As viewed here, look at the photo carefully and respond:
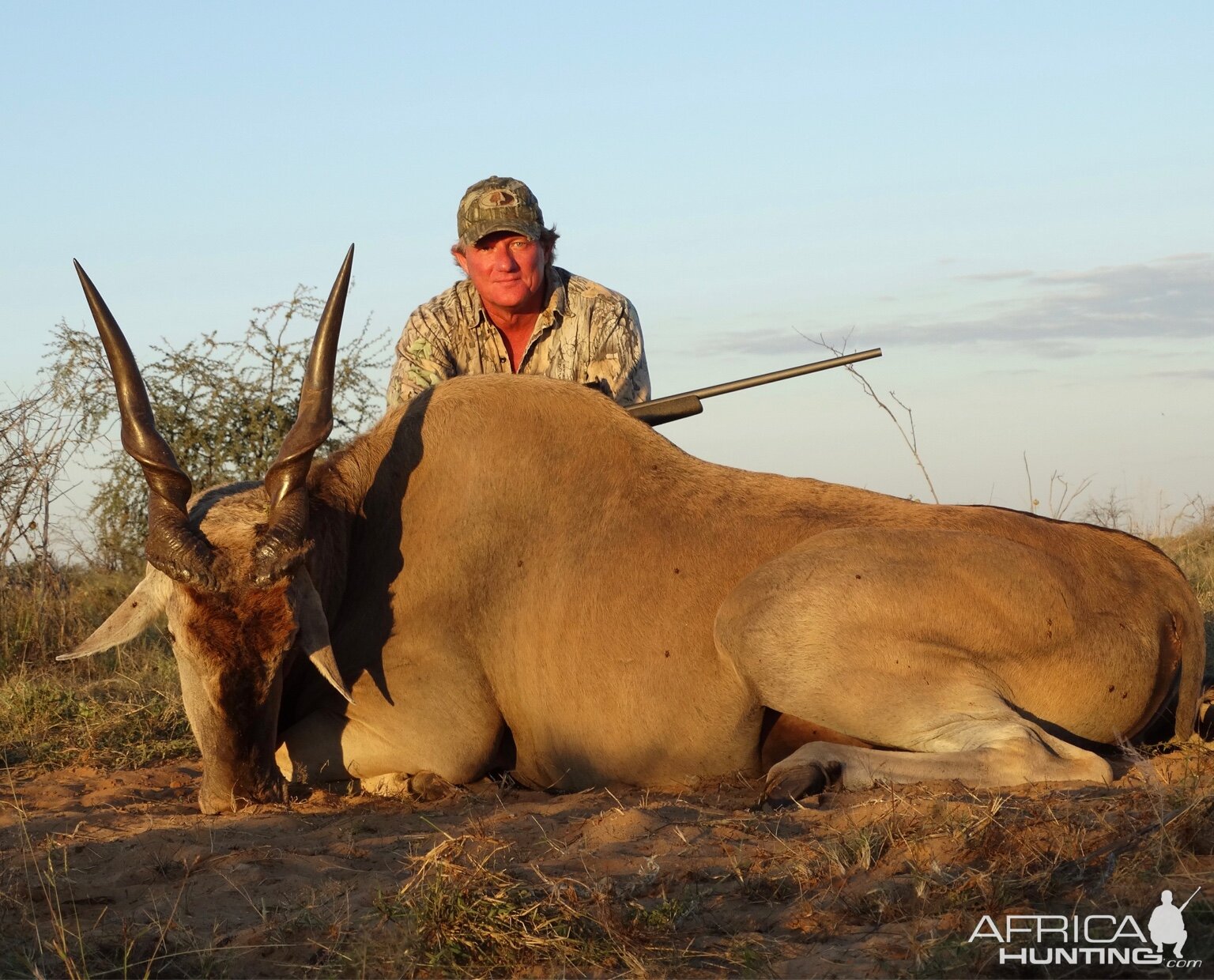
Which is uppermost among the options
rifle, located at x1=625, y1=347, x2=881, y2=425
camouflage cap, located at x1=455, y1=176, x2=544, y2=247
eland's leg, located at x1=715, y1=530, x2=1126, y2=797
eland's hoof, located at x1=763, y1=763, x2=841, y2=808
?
camouflage cap, located at x1=455, y1=176, x2=544, y2=247

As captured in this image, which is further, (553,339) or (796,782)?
(553,339)

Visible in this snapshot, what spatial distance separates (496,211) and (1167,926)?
6.12 metres

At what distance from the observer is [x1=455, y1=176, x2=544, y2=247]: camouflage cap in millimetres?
8477

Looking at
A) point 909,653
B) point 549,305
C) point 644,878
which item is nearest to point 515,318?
point 549,305

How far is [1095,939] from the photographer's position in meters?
3.40

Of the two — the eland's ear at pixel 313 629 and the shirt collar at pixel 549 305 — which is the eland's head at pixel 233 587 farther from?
the shirt collar at pixel 549 305

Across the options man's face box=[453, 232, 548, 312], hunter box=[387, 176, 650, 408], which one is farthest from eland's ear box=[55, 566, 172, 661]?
man's face box=[453, 232, 548, 312]

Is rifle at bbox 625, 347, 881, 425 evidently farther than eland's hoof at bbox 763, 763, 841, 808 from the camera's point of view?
Yes

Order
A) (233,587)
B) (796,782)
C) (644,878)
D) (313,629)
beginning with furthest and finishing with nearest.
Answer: (313,629), (233,587), (796,782), (644,878)

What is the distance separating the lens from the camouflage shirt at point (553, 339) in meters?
8.78

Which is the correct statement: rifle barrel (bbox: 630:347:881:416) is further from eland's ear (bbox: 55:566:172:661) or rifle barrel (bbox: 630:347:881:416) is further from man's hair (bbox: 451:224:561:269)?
eland's ear (bbox: 55:566:172:661)

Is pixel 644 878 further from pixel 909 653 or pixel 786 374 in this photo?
pixel 786 374

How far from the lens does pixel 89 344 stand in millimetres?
11844

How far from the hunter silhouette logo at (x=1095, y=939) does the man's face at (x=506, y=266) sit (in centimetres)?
575
